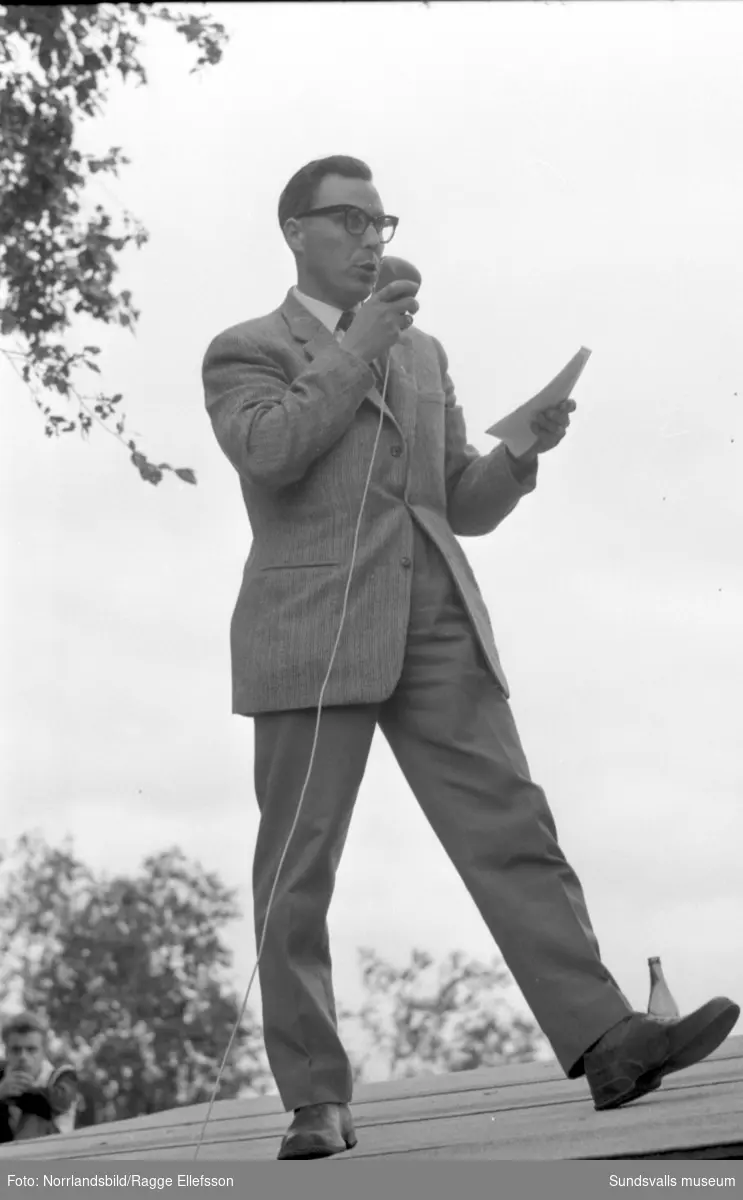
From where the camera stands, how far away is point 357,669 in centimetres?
301

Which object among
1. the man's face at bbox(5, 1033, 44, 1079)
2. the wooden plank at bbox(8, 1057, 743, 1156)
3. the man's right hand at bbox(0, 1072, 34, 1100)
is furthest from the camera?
the man's face at bbox(5, 1033, 44, 1079)

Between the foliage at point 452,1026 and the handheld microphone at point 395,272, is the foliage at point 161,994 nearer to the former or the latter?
the foliage at point 452,1026

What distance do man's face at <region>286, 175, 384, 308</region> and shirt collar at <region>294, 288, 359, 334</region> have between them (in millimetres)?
14

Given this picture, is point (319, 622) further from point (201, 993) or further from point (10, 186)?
point (201, 993)

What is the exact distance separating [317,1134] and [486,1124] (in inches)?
14.7

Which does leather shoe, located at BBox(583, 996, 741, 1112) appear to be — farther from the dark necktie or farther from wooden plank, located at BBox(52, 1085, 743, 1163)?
the dark necktie

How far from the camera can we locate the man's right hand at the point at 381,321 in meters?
3.02

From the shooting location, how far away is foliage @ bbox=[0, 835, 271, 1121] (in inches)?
680

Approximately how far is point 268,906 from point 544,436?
965 millimetres

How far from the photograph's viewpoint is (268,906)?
2.99m

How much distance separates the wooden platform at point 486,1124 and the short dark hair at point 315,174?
1679 millimetres

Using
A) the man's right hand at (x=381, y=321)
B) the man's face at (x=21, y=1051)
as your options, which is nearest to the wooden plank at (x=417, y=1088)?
the man's face at (x=21, y=1051)

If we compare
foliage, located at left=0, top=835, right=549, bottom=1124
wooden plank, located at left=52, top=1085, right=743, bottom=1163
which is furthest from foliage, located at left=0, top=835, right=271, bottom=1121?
wooden plank, located at left=52, top=1085, right=743, bottom=1163

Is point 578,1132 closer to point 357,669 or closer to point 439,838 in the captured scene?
point 439,838
